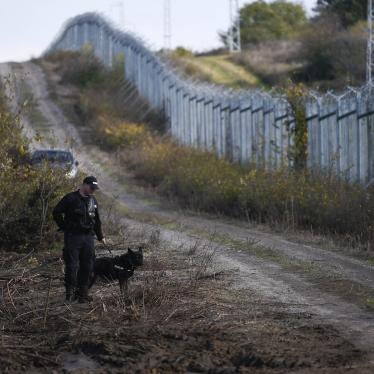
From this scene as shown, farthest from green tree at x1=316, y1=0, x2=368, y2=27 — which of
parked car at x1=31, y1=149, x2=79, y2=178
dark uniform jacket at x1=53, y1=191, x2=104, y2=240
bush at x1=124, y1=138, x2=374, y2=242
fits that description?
dark uniform jacket at x1=53, y1=191, x2=104, y2=240

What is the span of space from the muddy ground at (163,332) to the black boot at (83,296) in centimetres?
13

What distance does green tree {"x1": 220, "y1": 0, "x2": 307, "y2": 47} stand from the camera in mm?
89000

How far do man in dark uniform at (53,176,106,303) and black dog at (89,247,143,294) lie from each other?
254 millimetres

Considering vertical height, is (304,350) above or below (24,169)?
below

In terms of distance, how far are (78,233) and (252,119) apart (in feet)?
68.6

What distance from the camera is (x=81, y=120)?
1997 inches

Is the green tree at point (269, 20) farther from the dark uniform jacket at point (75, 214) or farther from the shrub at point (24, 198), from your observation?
the dark uniform jacket at point (75, 214)

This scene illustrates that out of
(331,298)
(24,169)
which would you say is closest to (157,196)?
(24,169)

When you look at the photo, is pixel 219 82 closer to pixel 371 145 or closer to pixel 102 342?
pixel 371 145

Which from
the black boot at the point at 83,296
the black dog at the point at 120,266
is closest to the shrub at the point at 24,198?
the black dog at the point at 120,266

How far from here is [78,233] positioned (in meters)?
13.3

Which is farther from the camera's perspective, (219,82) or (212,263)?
(219,82)

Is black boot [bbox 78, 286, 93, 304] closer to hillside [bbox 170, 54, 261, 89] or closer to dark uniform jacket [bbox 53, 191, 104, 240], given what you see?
dark uniform jacket [bbox 53, 191, 104, 240]

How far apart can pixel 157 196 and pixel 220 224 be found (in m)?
7.82
